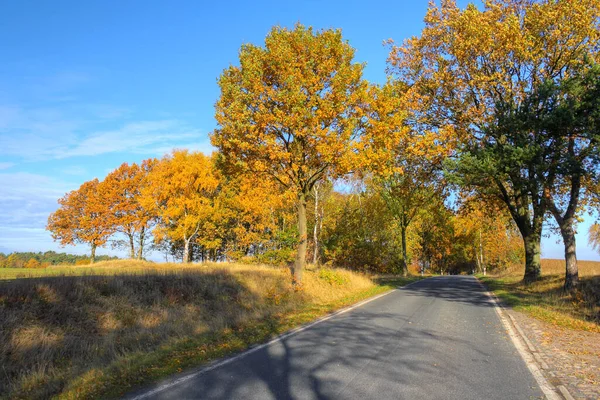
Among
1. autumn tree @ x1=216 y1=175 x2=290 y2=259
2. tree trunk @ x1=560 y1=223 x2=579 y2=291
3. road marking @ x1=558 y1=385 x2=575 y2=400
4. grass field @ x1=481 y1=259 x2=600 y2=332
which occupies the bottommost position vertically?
grass field @ x1=481 y1=259 x2=600 y2=332

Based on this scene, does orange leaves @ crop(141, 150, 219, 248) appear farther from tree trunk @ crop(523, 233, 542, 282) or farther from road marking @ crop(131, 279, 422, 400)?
road marking @ crop(131, 279, 422, 400)

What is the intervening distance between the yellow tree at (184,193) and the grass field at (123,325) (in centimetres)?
2572

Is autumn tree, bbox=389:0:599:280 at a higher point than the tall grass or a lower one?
higher

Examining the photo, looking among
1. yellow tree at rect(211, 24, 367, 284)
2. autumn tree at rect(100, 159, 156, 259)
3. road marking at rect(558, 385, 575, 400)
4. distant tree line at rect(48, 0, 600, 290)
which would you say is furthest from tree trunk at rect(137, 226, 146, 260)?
road marking at rect(558, 385, 575, 400)

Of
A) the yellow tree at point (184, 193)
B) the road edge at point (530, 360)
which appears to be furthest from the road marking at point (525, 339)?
the yellow tree at point (184, 193)

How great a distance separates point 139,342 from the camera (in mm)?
8305

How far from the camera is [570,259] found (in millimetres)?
16375

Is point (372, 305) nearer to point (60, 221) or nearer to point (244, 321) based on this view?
point (244, 321)

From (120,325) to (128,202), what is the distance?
147ft

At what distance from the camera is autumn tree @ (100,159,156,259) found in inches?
1966

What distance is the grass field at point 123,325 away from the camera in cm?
616

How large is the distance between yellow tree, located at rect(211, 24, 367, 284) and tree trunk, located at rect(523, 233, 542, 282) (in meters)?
14.2

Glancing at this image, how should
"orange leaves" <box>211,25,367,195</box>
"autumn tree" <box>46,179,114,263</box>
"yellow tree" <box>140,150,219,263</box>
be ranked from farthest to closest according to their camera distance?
"autumn tree" <box>46,179,114,263</box>
"yellow tree" <box>140,150,219,263</box>
"orange leaves" <box>211,25,367,195</box>

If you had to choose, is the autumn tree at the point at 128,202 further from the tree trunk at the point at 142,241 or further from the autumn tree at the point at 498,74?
the autumn tree at the point at 498,74
